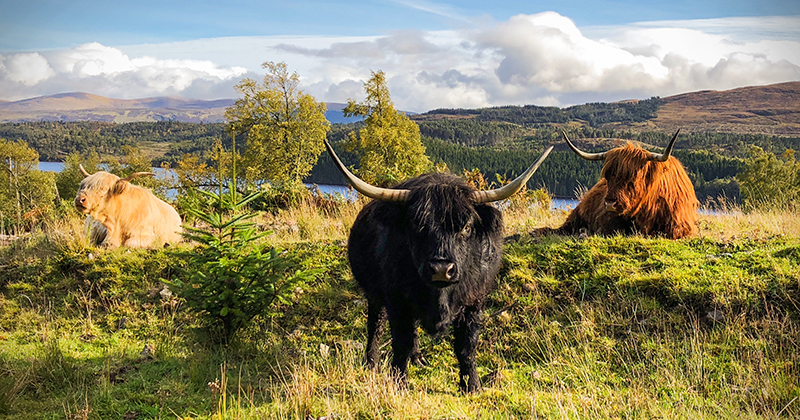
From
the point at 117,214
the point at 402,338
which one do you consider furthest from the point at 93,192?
the point at 402,338

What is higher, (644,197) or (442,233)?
(442,233)

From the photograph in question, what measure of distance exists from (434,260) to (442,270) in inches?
4.5

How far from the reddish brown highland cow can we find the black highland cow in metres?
3.42

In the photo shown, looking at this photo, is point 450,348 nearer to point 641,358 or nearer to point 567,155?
point 641,358

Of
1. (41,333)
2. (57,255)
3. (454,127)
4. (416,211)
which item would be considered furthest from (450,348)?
(454,127)

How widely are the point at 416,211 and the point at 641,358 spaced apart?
2688 mm

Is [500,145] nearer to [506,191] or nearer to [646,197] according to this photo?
[646,197]

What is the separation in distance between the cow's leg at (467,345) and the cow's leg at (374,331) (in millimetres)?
899

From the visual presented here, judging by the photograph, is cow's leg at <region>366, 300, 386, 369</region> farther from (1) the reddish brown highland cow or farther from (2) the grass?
(1) the reddish brown highland cow

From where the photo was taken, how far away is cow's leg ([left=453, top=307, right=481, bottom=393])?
13.4 ft

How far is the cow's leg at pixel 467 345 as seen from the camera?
4082mm

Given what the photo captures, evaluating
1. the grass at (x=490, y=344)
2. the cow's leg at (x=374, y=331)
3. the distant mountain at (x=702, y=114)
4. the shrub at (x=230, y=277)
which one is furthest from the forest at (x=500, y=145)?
the shrub at (x=230, y=277)

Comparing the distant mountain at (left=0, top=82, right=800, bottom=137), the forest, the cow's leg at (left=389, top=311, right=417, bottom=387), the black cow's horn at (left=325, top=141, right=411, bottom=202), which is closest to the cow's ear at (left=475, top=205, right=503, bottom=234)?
the black cow's horn at (left=325, top=141, right=411, bottom=202)

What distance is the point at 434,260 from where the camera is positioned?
339 cm
